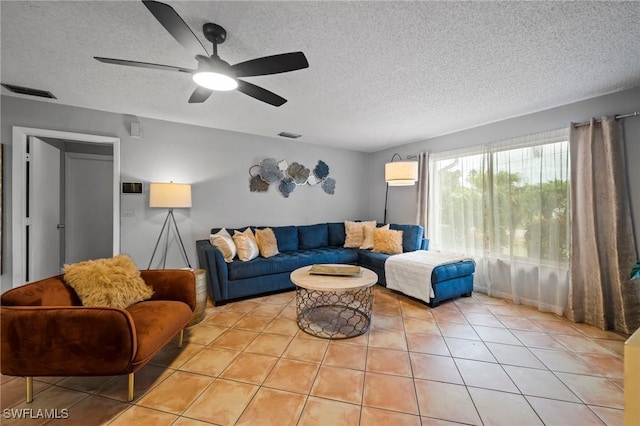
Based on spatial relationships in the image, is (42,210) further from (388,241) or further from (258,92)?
(388,241)

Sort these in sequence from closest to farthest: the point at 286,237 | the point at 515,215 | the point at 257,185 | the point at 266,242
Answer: the point at 515,215 < the point at 266,242 < the point at 286,237 < the point at 257,185

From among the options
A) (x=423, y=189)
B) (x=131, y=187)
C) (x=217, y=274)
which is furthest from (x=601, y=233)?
(x=131, y=187)

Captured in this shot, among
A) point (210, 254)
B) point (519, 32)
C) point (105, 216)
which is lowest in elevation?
point (210, 254)

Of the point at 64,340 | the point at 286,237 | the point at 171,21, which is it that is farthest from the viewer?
the point at 286,237

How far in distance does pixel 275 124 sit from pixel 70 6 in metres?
2.36

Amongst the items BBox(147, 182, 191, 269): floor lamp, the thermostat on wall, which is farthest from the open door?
BBox(147, 182, 191, 269): floor lamp

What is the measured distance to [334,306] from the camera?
3.12 meters

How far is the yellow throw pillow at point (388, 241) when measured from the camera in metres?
3.96

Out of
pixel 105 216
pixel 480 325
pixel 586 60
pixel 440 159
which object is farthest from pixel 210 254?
pixel 586 60

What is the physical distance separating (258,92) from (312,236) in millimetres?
2853

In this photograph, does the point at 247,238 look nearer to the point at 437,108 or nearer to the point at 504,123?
the point at 437,108

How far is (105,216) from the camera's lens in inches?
173

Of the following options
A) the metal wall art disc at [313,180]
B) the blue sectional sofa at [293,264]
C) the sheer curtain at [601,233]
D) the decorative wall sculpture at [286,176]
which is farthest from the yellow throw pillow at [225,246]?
the sheer curtain at [601,233]

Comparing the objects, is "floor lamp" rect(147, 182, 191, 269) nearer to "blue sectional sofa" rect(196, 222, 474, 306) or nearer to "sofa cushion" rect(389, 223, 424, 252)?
"blue sectional sofa" rect(196, 222, 474, 306)
